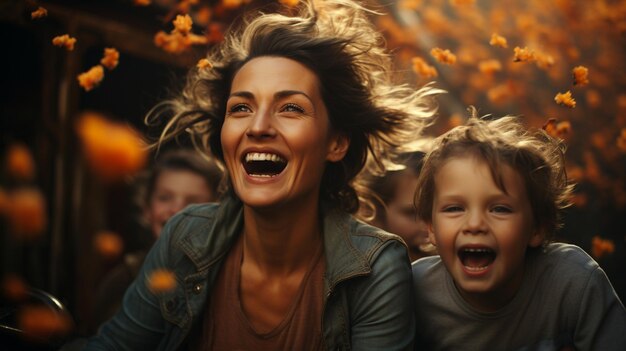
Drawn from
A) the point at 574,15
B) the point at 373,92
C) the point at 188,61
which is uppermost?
the point at 574,15

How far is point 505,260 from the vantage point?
2844 mm

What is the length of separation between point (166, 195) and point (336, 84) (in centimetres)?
221

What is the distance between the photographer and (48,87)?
4.93 m

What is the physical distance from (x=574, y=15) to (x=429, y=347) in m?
9.22

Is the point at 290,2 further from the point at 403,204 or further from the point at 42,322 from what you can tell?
the point at 42,322

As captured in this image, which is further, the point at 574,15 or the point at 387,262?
the point at 574,15

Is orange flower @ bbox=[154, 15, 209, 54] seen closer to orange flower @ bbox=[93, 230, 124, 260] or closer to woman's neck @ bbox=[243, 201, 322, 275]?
woman's neck @ bbox=[243, 201, 322, 275]

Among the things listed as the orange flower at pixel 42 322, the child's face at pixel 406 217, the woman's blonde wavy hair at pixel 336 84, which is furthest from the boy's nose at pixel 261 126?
the child's face at pixel 406 217

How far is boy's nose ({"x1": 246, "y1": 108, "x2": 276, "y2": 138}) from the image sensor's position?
2.95 m

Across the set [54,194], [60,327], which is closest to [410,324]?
[60,327]

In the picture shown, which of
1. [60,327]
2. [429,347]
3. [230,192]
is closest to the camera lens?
[60,327]

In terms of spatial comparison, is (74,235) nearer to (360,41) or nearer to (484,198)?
(360,41)

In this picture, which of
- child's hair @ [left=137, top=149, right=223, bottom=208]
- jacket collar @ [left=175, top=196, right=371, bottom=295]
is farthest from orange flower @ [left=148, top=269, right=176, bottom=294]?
child's hair @ [left=137, top=149, right=223, bottom=208]

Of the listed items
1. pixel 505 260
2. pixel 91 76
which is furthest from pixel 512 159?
pixel 91 76
